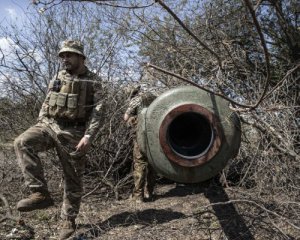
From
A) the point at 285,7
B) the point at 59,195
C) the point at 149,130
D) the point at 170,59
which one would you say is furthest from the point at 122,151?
the point at 149,130

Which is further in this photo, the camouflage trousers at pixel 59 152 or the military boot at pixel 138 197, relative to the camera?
the military boot at pixel 138 197

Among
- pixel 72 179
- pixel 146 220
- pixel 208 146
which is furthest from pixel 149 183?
pixel 208 146

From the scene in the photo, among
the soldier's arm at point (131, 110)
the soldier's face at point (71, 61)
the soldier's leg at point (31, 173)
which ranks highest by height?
the soldier's face at point (71, 61)

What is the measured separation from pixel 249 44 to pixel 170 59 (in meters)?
1.31

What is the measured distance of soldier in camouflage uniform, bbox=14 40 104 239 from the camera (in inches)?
185

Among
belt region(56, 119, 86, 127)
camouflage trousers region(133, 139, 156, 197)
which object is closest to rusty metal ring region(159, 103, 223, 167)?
belt region(56, 119, 86, 127)

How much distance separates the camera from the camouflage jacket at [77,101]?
4.75 meters

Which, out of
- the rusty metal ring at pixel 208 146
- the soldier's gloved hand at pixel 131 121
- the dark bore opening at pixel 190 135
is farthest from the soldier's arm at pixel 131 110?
the rusty metal ring at pixel 208 146

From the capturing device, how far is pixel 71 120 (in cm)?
484

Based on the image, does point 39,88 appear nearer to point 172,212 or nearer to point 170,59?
point 170,59

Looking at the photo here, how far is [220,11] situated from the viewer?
673 cm

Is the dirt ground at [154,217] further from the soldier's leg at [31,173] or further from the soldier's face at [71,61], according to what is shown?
the soldier's face at [71,61]

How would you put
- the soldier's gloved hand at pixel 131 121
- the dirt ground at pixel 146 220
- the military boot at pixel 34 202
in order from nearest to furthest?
the military boot at pixel 34 202 → the dirt ground at pixel 146 220 → the soldier's gloved hand at pixel 131 121

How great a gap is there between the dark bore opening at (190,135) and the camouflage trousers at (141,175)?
311cm
